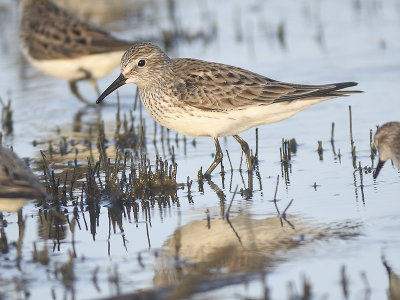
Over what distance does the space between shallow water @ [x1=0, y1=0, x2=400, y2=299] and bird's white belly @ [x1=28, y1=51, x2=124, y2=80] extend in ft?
1.86

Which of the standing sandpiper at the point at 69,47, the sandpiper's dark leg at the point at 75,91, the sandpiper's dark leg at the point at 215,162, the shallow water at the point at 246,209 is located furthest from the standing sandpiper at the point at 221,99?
the sandpiper's dark leg at the point at 75,91

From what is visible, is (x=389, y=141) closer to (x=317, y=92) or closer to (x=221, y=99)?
(x=317, y=92)

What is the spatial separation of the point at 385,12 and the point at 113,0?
6800 mm

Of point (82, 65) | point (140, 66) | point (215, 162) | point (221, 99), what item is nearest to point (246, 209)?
point (215, 162)

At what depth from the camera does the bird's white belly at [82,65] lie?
43.2ft

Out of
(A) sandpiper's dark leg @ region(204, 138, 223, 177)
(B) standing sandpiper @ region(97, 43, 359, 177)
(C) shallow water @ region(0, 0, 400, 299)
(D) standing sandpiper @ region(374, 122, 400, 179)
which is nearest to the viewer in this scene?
(C) shallow water @ region(0, 0, 400, 299)

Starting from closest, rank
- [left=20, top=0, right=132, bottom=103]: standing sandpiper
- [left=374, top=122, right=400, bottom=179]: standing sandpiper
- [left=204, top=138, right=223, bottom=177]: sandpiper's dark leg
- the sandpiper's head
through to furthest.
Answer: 1. [left=374, top=122, right=400, bottom=179]: standing sandpiper
2. [left=204, top=138, right=223, bottom=177]: sandpiper's dark leg
3. the sandpiper's head
4. [left=20, top=0, right=132, bottom=103]: standing sandpiper

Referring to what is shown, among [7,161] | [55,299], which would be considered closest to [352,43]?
[7,161]

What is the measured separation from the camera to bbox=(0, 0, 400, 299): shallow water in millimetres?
6160

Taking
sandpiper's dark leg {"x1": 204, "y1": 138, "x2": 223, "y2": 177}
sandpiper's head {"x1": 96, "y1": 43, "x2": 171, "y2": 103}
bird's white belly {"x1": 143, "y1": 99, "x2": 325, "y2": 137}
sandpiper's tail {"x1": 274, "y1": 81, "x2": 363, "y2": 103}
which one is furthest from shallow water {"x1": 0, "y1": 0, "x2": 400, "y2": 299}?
sandpiper's head {"x1": 96, "y1": 43, "x2": 171, "y2": 103}

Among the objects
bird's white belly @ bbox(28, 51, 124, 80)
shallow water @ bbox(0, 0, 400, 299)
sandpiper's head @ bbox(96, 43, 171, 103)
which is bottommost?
shallow water @ bbox(0, 0, 400, 299)

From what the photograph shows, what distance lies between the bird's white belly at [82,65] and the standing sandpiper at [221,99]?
13.0 ft

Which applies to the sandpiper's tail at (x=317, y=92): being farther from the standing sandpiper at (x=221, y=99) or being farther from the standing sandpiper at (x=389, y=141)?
the standing sandpiper at (x=389, y=141)

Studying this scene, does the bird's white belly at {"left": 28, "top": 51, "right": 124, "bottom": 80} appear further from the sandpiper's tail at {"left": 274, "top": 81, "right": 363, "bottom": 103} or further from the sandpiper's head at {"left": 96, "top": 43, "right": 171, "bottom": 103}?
the sandpiper's tail at {"left": 274, "top": 81, "right": 363, "bottom": 103}
